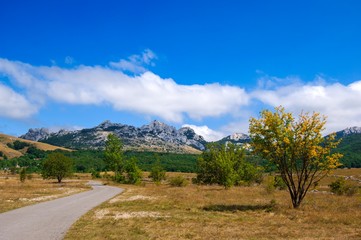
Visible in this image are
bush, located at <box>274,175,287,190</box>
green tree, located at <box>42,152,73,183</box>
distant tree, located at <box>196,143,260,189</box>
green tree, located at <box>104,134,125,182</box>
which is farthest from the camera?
green tree, located at <box>104,134,125,182</box>

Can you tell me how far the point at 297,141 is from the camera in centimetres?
2820

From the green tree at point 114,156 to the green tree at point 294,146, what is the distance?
66.4m

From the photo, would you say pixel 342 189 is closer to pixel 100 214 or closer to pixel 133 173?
pixel 100 214

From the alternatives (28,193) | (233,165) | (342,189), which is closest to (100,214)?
(28,193)

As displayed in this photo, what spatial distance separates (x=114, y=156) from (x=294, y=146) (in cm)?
6882

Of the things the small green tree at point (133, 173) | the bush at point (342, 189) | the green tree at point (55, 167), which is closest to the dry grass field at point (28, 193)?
the small green tree at point (133, 173)

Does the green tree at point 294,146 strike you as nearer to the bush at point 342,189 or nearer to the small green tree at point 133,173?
the bush at point 342,189

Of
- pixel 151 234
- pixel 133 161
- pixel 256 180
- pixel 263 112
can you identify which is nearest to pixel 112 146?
pixel 133 161

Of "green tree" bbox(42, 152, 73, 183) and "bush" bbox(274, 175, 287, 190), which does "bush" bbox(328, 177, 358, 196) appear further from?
"green tree" bbox(42, 152, 73, 183)

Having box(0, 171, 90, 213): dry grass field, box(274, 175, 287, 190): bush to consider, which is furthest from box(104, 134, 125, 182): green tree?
box(274, 175, 287, 190): bush

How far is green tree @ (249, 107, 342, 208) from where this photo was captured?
28.1 meters

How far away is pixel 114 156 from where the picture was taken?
90.8m

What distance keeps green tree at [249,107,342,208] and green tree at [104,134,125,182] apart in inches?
2614

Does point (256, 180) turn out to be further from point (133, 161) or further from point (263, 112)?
point (263, 112)
